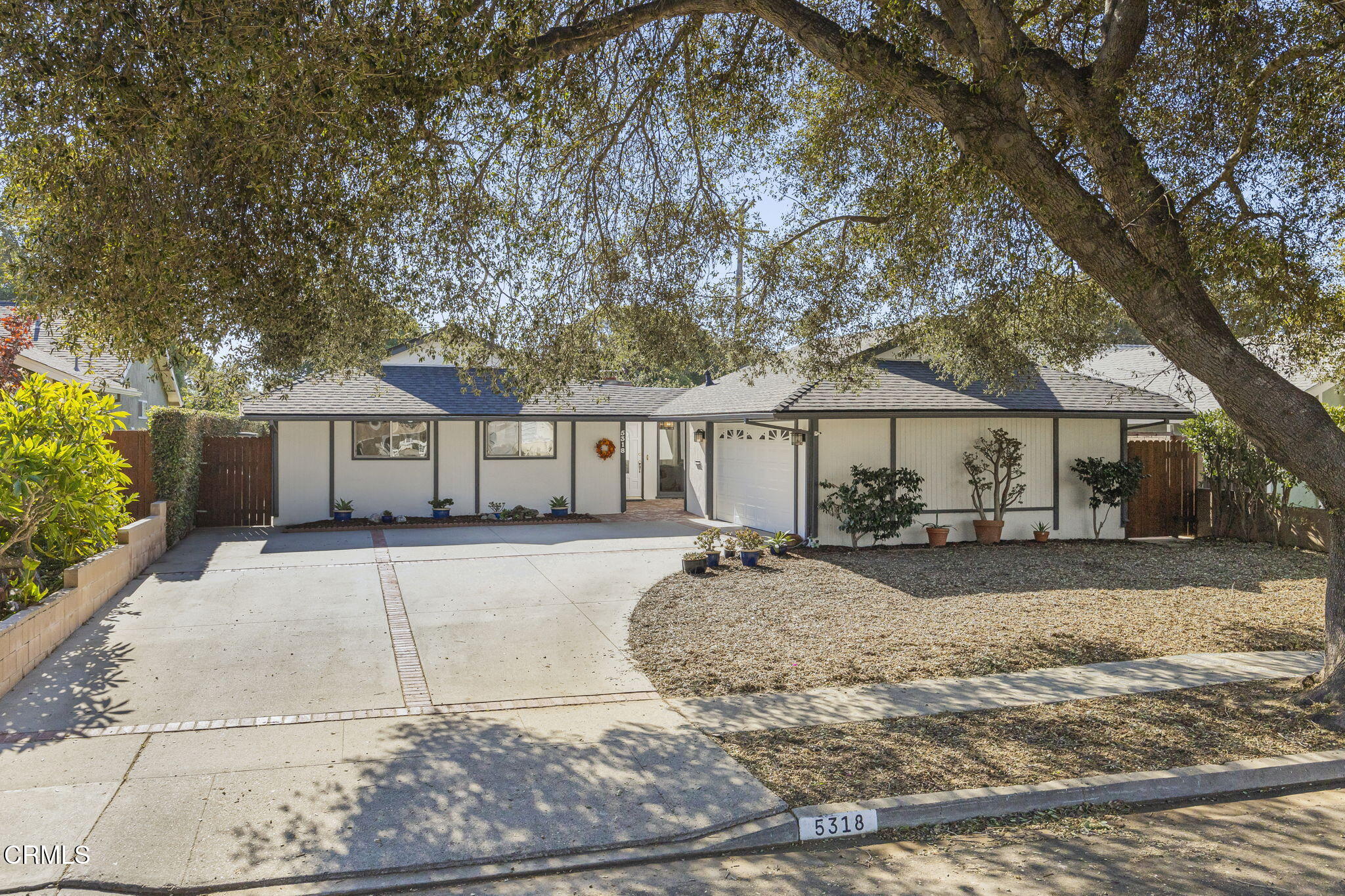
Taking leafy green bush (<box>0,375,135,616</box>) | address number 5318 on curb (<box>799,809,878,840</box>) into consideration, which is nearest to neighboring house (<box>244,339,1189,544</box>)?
leafy green bush (<box>0,375,135,616</box>)

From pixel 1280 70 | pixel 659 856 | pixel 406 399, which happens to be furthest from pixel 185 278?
pixel 406 399

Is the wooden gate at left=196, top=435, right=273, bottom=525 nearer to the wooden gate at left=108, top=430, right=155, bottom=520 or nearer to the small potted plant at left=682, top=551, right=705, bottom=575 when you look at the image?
the wooden gate at left=108, top=430, right=155, bottom=520

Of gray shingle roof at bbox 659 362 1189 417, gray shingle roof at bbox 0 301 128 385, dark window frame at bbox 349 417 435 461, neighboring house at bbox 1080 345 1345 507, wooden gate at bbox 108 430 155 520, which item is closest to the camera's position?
wooden gate at bbox 108 430 155 520

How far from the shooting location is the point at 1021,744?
5.63 meters

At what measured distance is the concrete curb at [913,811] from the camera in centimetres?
392

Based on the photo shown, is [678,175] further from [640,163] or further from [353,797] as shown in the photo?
[353,797]

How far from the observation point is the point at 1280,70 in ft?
23.2

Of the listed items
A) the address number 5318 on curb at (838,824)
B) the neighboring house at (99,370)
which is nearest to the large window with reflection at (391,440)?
the neighboring house at (99,370)

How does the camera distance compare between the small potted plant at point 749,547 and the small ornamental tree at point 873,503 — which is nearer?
the small potted plant at point 749,547

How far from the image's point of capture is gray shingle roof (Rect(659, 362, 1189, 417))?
560 inches

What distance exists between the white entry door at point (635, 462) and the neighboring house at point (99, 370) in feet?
37.2

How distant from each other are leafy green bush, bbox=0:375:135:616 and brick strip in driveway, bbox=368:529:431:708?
9.79ft

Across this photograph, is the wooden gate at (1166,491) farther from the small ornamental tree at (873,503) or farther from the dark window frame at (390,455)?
the dark window frame at (390,455)

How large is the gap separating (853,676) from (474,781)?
3549mm
